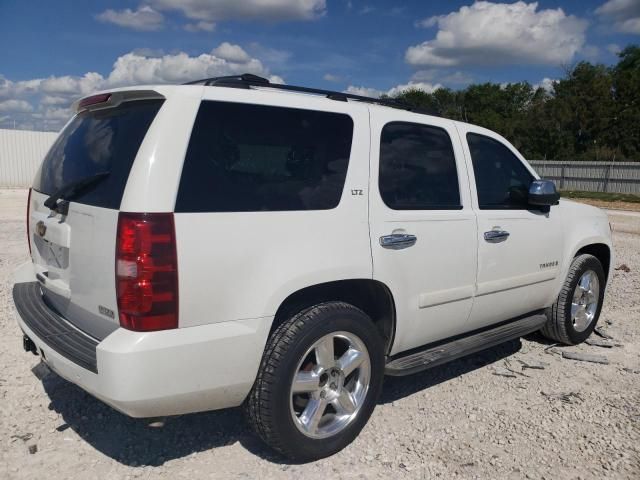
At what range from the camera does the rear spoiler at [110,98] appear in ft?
8.98

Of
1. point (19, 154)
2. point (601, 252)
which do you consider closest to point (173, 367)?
point (601, 252)

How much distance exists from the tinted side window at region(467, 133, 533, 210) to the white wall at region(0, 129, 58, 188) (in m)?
27.7

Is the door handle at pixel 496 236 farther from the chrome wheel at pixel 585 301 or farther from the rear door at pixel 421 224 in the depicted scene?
the chrome wheel at pixel 585 301

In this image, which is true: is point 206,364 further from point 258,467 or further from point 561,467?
point 561,467

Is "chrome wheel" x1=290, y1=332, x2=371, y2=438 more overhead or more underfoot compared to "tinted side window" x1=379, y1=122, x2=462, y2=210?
more underfoot

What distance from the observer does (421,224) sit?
3.49 meters

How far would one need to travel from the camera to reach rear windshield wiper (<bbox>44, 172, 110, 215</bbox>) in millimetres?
2760

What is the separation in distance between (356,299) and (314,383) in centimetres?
61

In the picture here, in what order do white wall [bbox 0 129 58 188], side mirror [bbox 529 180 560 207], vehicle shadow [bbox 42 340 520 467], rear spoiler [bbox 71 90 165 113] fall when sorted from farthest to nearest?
1. white wall [bbox 0 129 58 188]
2. side mirror [bbox 529 180 560 207]
3. vehicle shadow [bbox 42 340 520 467]
4. rear spoiler [bbox 71 90 165 113]

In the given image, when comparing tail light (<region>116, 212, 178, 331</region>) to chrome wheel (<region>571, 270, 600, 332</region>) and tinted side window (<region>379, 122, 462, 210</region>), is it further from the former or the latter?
chrome wheel (<region>571, 270, 600, 332</region>)

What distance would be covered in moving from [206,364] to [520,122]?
5145 cm

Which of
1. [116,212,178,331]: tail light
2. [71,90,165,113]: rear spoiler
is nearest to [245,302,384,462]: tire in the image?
[116,212,178,331]: tail light

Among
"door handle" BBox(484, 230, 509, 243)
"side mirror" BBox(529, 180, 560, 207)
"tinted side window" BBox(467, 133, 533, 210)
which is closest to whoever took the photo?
"door handle" BBox(484, 230, 509, 243)

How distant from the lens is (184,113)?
2621 millimetres
